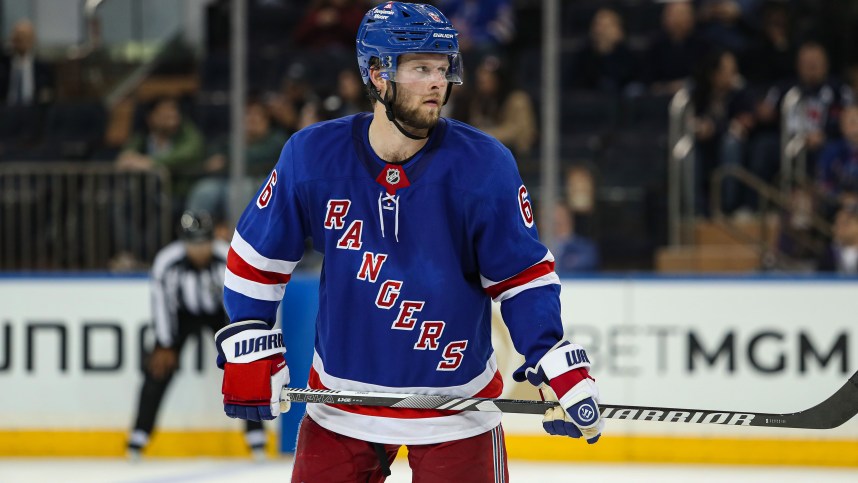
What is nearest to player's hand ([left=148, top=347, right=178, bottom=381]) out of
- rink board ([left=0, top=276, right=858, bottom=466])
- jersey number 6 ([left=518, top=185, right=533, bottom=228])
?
rink board ([left=0, top=276, right=858, bottom=466])

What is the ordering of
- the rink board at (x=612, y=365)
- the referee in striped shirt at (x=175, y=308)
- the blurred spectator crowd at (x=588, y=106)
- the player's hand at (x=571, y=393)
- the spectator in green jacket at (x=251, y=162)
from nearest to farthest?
the player's hand at (x=571, y=393), the rink board at (x=612, y=365), the referee in striped shirt at (x=175, y=308), the spectator in green jacket at (x=251, y=162), the blurred spectator crowd at (x=588, y=106)

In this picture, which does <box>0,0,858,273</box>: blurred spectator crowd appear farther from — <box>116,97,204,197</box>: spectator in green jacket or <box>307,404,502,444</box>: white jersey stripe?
<box>307,404,502,444</box>: white jersey stripe

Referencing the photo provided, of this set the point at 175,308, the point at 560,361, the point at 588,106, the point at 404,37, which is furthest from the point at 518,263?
the point at 588,106

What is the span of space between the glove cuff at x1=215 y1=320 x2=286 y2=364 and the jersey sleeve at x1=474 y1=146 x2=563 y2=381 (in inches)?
17.3

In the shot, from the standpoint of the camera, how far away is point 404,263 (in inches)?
107

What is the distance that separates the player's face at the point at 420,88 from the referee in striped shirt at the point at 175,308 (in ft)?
12.9

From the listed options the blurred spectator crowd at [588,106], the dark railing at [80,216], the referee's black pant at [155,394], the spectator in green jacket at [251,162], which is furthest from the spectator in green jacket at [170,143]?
the referee's black pant at [155,394]

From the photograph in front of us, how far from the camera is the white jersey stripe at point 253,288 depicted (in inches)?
110

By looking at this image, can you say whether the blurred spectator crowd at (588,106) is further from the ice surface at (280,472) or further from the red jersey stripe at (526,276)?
the red jersey stripe at (526,276)

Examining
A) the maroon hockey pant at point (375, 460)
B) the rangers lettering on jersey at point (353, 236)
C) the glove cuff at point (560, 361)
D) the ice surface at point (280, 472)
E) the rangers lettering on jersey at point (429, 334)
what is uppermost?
the rangers lettering on jersey at point (353, 236)

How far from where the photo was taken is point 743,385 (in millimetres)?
6383

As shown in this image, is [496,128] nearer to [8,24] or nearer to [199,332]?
[199,332]

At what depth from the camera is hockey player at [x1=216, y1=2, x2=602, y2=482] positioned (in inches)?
107

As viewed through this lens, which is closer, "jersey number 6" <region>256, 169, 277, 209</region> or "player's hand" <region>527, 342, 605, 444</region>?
"player's hand" <region>527, 342, 605, 444</region>
